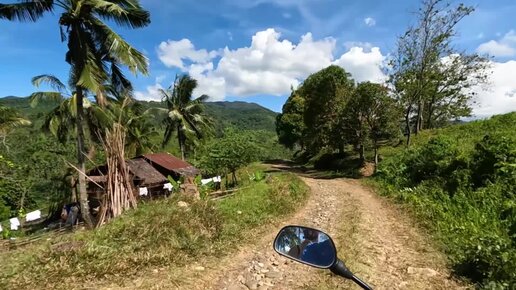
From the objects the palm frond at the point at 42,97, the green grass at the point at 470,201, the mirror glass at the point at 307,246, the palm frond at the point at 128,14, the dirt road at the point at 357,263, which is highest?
the palm frond at the point at 128,14

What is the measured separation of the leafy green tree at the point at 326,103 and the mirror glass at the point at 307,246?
82.3 feet

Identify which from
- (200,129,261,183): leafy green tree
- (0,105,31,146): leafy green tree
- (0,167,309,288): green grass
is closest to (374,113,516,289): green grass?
(0,167,309,288): green grass

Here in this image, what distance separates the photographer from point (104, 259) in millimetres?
6551

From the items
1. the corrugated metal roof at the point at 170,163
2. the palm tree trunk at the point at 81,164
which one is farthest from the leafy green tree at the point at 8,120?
the corrugated metal roof at the point at 170,163

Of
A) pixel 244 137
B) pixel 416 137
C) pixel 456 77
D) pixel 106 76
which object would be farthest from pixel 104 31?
pixel 456 77

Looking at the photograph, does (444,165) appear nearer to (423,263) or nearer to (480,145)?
(480,145)

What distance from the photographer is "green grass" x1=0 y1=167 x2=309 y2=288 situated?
19.8ft

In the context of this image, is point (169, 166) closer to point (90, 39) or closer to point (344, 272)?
point (90, 39)

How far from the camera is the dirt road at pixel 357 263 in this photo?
6137 millimetres

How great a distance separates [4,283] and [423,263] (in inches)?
Result: 286

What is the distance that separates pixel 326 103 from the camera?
1313 inches

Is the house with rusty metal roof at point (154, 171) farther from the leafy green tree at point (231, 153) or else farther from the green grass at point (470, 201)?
the green grass at point (470, 201)

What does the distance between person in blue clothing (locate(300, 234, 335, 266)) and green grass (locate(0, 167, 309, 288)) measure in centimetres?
408

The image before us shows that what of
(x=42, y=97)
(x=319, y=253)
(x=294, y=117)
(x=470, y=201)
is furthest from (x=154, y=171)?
(x=319, y=253)
